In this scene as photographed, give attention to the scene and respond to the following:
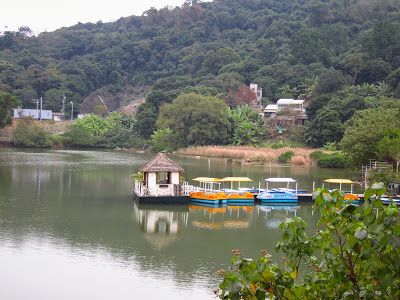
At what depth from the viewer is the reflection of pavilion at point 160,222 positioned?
65.2ft

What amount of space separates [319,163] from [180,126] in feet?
52.8

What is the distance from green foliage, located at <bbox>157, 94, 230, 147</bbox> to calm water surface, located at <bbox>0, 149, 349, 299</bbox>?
22.8m

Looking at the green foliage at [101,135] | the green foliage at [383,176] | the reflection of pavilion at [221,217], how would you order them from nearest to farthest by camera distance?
the reflection of pavilion at [221,217] → the green foliage at [383,176] → the green foliage at [101,135]

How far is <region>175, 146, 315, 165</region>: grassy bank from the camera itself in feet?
155

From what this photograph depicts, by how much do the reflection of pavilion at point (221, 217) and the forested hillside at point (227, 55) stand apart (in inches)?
1098

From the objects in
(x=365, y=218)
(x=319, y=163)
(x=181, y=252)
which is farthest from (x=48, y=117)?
(x=365, y=218)

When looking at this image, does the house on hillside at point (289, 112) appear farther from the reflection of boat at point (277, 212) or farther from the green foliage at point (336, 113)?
the reflection of boat at point (277, 212)

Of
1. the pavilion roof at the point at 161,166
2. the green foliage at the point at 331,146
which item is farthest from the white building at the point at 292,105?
the pavilion roof at the point at 161,166

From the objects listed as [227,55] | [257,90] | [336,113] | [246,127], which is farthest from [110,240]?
[227,55]

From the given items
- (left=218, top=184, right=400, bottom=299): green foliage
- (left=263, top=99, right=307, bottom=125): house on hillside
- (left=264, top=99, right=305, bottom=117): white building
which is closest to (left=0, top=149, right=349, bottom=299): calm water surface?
(left=218, top=184, right=400, bottom=299): green foliage

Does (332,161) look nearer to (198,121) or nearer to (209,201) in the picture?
(198,121)

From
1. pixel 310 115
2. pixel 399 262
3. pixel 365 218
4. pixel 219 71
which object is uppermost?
pixel 219 71

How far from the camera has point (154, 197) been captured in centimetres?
2580

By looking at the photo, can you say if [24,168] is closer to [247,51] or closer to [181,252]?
[181,252]
